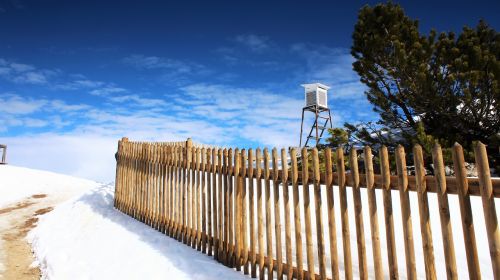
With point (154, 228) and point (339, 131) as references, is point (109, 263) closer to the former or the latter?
point (154, 228)

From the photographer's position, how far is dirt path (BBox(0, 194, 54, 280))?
571 cm

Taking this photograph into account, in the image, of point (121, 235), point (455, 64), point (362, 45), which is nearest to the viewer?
point (121, 235)

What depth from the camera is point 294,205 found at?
414 centimetres

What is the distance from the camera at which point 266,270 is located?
4.79 m

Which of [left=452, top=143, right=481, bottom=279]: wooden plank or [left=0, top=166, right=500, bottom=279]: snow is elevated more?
[left=452, top=143, right=481, bottom=279]: wooden plank

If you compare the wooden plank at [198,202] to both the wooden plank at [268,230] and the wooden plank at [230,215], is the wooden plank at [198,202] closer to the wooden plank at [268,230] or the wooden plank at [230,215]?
the wooden plank at [230,215]

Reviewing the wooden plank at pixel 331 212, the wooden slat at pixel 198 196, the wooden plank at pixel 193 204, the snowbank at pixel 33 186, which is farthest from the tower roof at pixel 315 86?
the wooden plank at pixel 331 212

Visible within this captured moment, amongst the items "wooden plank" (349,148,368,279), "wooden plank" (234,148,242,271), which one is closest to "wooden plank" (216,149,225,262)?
"wooden plank" (234,148,242,271)

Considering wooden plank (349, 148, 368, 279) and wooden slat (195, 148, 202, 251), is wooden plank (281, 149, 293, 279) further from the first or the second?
wooden slat (195, 148, 202, 251)

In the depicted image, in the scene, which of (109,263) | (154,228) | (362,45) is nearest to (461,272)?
(109,263)

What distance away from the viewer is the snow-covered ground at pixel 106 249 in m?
4.91

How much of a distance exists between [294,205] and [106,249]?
12.7 ft

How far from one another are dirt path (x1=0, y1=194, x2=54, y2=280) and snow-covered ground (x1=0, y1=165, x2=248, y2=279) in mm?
201

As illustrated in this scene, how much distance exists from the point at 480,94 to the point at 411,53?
275 centimetres
